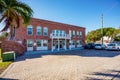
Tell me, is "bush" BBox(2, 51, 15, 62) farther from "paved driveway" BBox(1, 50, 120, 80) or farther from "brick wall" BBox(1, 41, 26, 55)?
"brick wall" BBox(1, 41, 26, 55)

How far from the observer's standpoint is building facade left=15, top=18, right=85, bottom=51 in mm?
32125

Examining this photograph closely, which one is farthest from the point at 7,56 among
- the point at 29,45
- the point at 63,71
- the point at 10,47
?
the point at 29,45

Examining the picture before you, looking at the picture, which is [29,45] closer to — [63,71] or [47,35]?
[47,35]

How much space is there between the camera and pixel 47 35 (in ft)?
119

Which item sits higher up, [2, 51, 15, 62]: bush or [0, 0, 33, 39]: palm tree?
[0, 0, 33, 39]: palm tree

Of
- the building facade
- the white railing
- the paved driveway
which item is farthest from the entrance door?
the paved driveway

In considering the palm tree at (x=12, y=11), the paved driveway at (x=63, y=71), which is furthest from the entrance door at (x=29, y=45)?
the palm tree at (x=12, y=11)

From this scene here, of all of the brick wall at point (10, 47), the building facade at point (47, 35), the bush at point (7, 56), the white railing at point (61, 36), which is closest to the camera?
the bush at point (7, 56)

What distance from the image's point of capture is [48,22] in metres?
36.2

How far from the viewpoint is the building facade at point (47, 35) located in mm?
32125

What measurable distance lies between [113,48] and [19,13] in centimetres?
A: 2473

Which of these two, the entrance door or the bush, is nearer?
the bush

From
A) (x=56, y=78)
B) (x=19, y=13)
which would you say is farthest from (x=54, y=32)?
(x=56, y=78)

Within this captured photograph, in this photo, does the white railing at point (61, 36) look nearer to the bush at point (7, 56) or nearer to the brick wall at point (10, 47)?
the brick wall at point (10, 47)
